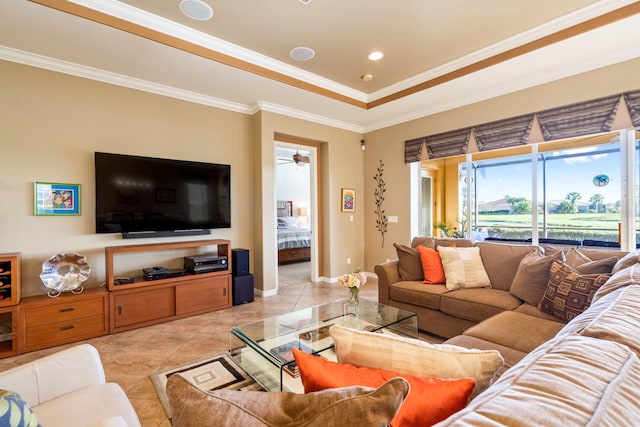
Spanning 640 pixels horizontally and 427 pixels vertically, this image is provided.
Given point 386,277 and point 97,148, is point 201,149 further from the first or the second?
point 386,277

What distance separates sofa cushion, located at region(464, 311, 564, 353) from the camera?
177cm

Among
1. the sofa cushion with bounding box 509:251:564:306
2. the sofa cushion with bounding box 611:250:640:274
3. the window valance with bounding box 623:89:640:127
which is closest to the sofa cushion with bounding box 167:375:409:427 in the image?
the sofa cushion with bounding box 611:250:640:274

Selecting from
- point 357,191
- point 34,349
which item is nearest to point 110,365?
point 34,349

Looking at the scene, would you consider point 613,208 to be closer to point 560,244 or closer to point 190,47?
point 560,244

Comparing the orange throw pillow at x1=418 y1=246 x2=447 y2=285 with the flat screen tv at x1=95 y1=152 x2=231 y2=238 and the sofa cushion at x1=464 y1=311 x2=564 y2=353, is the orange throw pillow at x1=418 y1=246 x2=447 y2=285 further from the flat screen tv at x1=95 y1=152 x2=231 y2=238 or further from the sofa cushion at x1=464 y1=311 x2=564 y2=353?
the flat screen tv at x1=95 y1=152 x2=231 y2=238

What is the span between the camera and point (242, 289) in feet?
13.5

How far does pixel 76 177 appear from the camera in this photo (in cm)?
331

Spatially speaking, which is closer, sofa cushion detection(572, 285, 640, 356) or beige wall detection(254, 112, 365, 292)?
sofa cushion detection(572, 285, 640, 356)

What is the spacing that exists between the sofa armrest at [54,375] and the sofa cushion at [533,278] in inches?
115

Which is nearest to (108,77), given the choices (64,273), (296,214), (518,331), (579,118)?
(64,273)

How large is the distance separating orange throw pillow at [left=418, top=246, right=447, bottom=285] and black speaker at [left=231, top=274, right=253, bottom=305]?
7.64 feet

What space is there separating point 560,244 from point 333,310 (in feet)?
11.2

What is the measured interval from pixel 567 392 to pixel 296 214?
926cm

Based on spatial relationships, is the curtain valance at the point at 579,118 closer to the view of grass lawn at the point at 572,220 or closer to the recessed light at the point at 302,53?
the view of grass lawn at the point at 572,220
